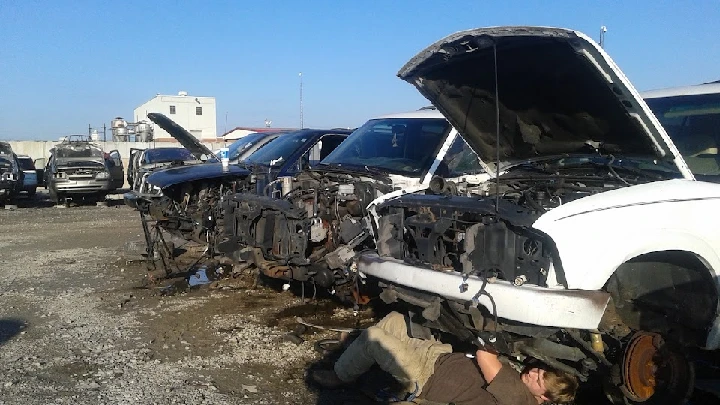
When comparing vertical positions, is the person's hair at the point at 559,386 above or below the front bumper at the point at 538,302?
below

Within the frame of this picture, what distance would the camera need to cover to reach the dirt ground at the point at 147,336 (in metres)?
4.11

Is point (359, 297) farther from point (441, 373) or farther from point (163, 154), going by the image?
point (163, 154)

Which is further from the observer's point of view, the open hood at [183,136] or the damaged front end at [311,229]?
the open hood at [183,136]

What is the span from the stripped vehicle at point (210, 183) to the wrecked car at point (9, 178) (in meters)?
9.92

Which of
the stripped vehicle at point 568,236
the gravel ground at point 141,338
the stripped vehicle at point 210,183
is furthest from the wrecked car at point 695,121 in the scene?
the stripped vehicle at point 210,183

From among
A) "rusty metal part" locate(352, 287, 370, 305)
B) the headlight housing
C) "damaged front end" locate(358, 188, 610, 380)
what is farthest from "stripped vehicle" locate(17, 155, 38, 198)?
"damaged front end" locate(358, 188, 610, 380)

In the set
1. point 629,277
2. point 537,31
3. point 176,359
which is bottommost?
point 176,359

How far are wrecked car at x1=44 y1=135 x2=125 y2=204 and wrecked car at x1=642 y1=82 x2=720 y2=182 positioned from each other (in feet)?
49.2

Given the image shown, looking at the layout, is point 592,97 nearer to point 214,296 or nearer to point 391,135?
point 391,135

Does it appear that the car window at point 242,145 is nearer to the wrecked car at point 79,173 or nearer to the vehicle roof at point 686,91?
the vehicle roof at point 686,91

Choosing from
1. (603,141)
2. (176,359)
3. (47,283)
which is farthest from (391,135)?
(47,283)

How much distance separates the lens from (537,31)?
3.69 m

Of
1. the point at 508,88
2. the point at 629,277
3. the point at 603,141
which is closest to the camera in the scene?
the point at 629,277

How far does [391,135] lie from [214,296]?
2558 mm
